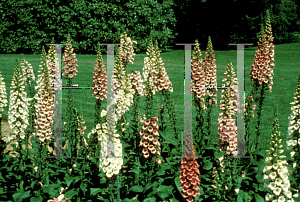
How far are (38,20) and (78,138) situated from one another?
1625 centimetres

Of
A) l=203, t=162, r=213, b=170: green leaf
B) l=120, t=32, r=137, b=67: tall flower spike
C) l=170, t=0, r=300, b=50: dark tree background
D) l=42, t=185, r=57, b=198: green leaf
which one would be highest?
l=170, t=0, r=300, b=50: dark tree background

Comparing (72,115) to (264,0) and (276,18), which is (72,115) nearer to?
(264,0)

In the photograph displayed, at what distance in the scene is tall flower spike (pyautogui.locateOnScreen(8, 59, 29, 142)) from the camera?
4227mm

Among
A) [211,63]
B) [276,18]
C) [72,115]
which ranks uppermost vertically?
[276,18]

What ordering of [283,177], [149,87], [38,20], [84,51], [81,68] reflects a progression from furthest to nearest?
1. [84,51]
2. [38,20]
3. [81,68]
4. [149,87]
5. [283,177]

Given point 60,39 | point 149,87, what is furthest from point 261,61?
point 60,39

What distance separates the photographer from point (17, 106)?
4.27 meters

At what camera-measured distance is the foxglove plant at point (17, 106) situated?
423 cm

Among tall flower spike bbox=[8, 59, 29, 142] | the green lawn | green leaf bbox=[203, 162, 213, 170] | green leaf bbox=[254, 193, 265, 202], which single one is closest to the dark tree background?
the green lawn

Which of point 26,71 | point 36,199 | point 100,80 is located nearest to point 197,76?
point 100,80

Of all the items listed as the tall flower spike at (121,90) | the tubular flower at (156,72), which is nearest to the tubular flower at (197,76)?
the tubular flower at (156,72)

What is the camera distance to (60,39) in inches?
757

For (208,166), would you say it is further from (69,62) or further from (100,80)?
(69,62)

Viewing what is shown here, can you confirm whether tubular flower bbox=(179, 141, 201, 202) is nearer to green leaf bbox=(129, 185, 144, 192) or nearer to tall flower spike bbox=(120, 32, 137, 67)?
green leaf bbox=(129, 185, 144, 192)
